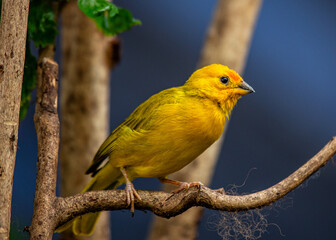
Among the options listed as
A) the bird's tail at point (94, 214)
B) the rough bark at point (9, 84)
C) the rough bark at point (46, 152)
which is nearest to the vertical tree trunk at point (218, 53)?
the bird's tail at point (94, 214)

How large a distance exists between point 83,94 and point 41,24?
1.74m

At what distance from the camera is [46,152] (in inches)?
91.9

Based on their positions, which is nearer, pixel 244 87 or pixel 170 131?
pixel 170 131

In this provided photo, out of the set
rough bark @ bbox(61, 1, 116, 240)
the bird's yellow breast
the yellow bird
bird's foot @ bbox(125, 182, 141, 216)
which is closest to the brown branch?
bird's foot @ bbox(125, 182, 141, 216)

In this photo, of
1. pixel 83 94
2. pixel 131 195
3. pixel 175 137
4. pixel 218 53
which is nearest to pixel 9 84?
pixel 131 195

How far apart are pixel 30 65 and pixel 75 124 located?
1.73m

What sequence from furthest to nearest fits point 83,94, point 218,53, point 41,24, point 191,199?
1. point 218,53
2. point 83,94
3. point 41,24
4. point 191,199

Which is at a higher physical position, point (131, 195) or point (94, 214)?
point (131, 195)

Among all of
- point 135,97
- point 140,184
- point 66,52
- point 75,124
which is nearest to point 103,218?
point 75,124

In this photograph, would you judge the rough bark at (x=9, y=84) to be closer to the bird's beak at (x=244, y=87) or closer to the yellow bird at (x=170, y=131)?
the yellow bird at (x=170, y=131)

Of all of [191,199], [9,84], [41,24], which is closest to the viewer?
[9,84]

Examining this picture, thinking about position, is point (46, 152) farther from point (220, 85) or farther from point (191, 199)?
point (220, 85)

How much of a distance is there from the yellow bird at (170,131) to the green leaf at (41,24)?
70cm

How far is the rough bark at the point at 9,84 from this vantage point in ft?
6.70
